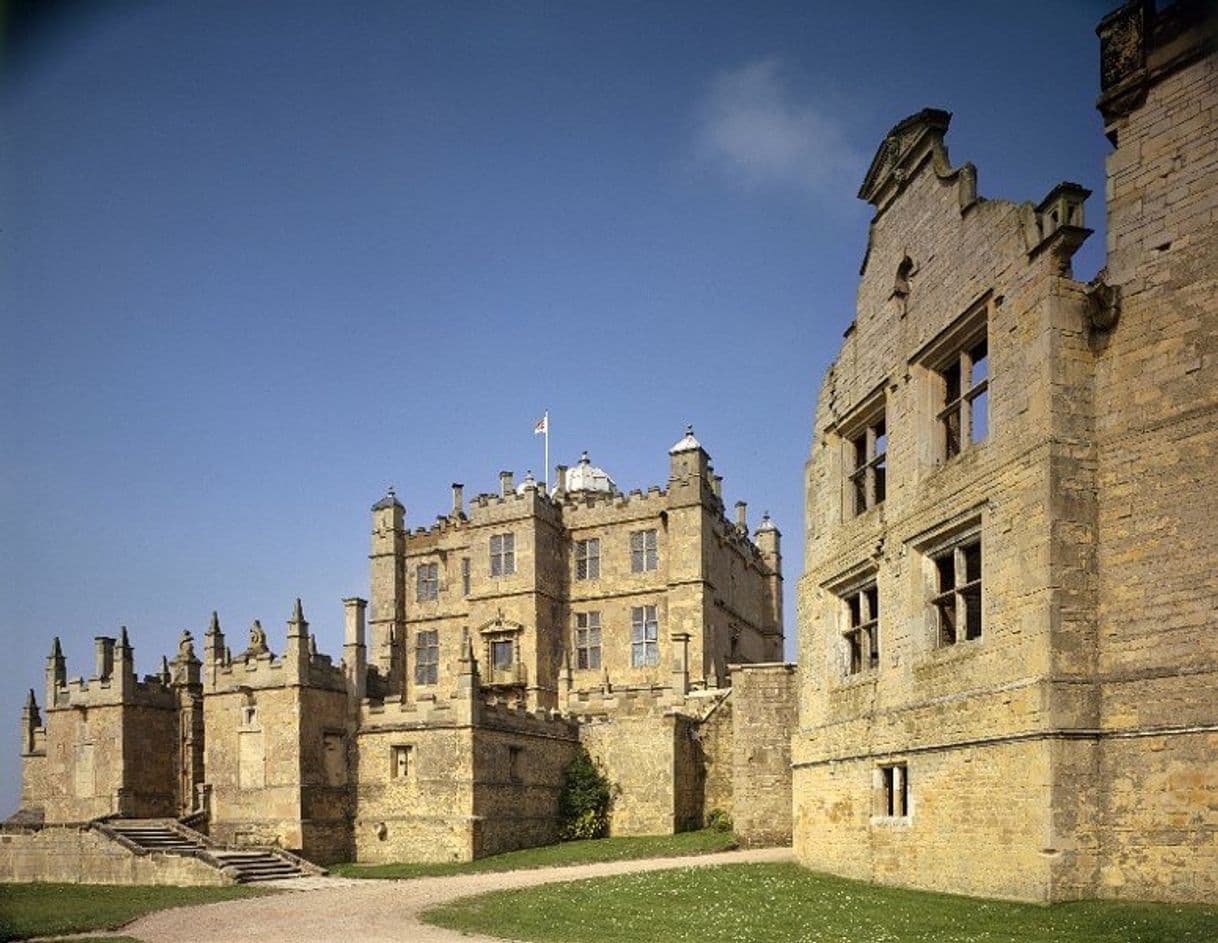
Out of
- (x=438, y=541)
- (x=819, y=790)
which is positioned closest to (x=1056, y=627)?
(x=819, y=790)

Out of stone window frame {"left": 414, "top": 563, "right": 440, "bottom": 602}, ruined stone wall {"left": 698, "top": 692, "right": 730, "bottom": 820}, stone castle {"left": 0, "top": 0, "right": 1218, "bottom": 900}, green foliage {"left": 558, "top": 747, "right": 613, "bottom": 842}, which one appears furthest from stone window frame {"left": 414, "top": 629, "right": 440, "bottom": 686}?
ruined stone wall {"left": 698, "top": 692, "right": 730, "bottom": 820}

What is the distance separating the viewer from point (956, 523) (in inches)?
748

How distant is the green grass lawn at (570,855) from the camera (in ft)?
104

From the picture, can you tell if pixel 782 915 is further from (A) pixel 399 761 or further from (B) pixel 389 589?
(B) pixel 389 589

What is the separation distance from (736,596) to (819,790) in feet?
99.9

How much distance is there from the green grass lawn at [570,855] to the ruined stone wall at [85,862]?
4.20 meters

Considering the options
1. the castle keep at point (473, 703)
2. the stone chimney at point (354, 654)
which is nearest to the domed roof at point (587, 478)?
the castle keep at point (473, 703)

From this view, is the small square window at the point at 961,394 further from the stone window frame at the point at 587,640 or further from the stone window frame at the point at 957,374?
the stone window frame at the point at 587,640

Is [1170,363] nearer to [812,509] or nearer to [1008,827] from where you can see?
[1008,827]

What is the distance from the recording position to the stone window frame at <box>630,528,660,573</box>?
50531mm

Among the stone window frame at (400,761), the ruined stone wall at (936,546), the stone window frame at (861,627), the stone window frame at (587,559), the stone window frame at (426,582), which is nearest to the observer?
the ruined stone wall at (936,546)

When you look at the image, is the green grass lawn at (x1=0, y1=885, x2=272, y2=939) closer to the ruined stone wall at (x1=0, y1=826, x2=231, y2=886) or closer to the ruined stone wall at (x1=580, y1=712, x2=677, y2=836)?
the ruined stone wall at (x1=0, y1=826, x2=231, y2=886)

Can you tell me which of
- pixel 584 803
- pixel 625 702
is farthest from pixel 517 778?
pixel 625 702

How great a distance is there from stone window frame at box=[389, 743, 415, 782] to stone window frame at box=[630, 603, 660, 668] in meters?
15.1
